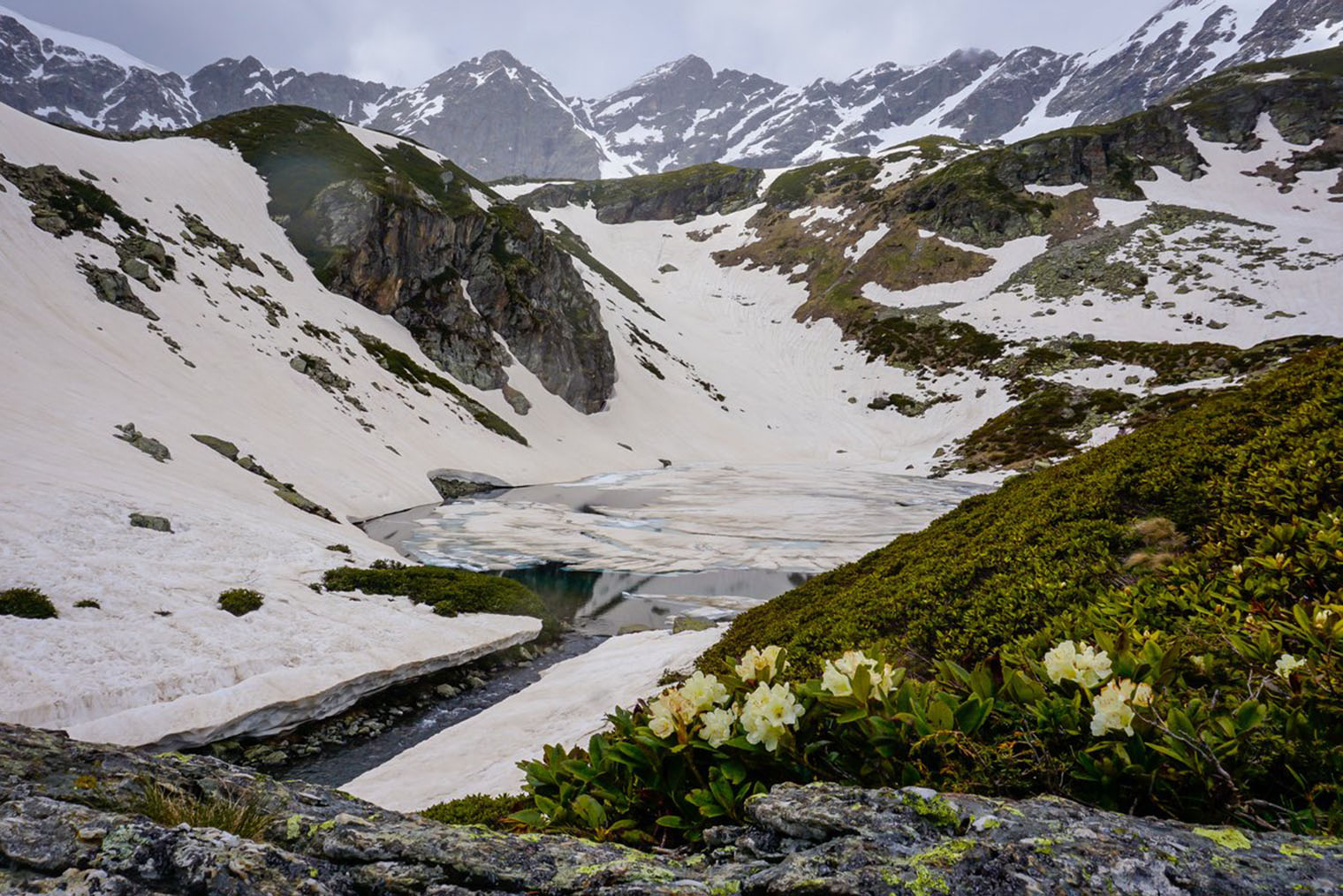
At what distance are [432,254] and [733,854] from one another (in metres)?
68.6

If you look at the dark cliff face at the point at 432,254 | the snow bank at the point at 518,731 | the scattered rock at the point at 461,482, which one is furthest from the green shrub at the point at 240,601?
the dark cliff face at the point at 432,254

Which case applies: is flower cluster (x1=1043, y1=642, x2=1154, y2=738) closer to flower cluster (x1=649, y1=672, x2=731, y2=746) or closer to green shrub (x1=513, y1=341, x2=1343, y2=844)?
green shrub (x1=513, y1=341, x2=1343, y2=844)

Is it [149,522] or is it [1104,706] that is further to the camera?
[149,522]

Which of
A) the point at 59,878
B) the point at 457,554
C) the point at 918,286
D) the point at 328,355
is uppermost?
the point at 918,286

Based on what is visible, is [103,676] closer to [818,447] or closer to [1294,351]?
[818,447]

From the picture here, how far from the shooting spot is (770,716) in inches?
118

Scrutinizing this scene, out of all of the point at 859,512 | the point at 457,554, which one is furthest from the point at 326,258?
the point at 859,512

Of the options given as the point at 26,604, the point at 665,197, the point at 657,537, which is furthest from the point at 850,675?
the point at 665,197

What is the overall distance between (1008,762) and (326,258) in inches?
2595

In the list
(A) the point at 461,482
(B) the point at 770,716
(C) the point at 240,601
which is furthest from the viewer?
(A) the point at 461,482

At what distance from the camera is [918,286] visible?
10375cm

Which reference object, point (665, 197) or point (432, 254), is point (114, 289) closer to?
point (432, 254)

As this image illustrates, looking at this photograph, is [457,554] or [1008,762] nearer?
[1008,762]

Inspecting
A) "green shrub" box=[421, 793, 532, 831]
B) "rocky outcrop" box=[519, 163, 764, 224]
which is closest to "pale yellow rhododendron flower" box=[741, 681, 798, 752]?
"green shrub" box=[421, 793, 532, 831]
